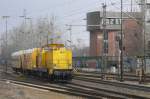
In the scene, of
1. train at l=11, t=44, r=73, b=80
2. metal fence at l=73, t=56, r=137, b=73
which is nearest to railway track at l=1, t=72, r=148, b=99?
train at l=11, t=44, r=73, b=80

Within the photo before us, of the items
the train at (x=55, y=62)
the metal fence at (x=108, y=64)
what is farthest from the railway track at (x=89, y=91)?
the metal fence at (x=108, y=64)

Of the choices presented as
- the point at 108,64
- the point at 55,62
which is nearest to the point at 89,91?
the point at 55,62

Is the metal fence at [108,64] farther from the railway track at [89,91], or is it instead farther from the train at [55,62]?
the railway track at [89,91]

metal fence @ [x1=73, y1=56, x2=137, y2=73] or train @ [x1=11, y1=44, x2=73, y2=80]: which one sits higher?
train @ [x1=11, y1=44, x2=73, y2=80]

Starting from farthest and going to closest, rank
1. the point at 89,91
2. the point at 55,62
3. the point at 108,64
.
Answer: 1. the point at 108,64
2. the point at 55,62
3. the point at 89,91

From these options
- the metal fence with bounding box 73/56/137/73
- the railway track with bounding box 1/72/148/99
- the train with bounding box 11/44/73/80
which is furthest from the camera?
the metal fence with bounding box 73/56/137/73

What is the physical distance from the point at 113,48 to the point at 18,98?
8857 cm

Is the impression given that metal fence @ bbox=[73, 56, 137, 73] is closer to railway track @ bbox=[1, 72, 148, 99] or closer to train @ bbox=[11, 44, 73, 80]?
train @ bbox=[11, 44, 73, 80]

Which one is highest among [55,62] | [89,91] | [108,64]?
[55,62]

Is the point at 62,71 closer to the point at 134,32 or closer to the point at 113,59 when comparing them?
the point at 113,59

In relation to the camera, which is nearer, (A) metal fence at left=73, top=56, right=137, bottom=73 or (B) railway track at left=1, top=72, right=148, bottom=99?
(B) railway track at left=1, top=72, right=148, bottom=99

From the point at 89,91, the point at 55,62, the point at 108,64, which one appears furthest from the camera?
the point at 108,64

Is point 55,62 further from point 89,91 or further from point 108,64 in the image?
point 108,64

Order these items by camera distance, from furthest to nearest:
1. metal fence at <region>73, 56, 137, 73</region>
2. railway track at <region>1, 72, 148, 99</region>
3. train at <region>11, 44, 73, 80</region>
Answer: metal fence at <region>73, 56, 137, 73</region> < train at <region>11, 44, 73, 80</region> < railway track at <region>1, 72, 148, 99</region>
